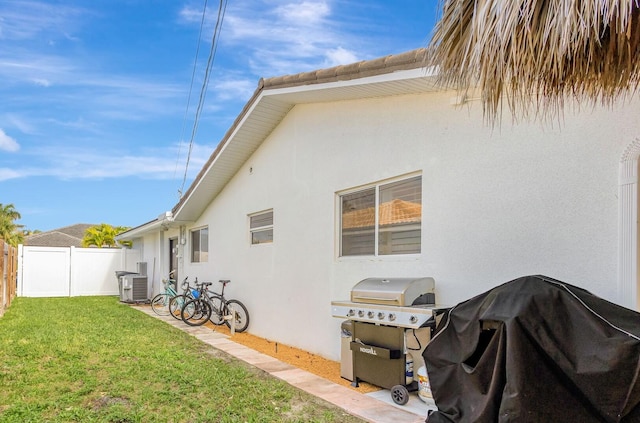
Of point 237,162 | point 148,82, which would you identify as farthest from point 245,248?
point 148,82

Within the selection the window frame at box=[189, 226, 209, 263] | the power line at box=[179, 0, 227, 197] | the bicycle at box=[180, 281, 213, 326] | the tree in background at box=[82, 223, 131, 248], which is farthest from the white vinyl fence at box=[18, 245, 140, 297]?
the bicycle at box=[180, 281, 213, 326]

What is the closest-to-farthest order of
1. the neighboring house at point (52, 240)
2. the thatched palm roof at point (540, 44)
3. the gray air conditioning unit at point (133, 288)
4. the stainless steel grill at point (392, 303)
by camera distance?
the thatched palm roof at point (540, 44)
the stainless steel grill at point (392, 303)
the gray air conditioning unit at point (133, 288)
the neighboring house at point (52, 240)

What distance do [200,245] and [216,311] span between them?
3.62 m

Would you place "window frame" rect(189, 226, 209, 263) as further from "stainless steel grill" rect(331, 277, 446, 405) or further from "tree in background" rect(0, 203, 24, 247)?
"tree in background" rect(0, 203, 24, 247)

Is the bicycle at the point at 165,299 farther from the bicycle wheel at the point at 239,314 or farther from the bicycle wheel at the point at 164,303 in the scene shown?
the bicycle wheel at the point at 239,314

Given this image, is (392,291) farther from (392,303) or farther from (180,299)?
(180,299)

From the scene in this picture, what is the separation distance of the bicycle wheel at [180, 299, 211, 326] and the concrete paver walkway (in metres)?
2.42

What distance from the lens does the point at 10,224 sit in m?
36.2

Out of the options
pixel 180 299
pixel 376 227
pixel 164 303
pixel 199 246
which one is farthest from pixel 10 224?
pixel 376 227

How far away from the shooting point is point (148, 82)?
1402 centimetres

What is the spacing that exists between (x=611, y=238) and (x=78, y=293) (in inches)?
838

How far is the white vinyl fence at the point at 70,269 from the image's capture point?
1947 centimetres

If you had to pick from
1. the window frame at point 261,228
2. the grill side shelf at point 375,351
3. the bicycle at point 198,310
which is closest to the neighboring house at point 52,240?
the bicycle at point 198,310

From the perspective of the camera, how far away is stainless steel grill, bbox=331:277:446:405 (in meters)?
5.00
